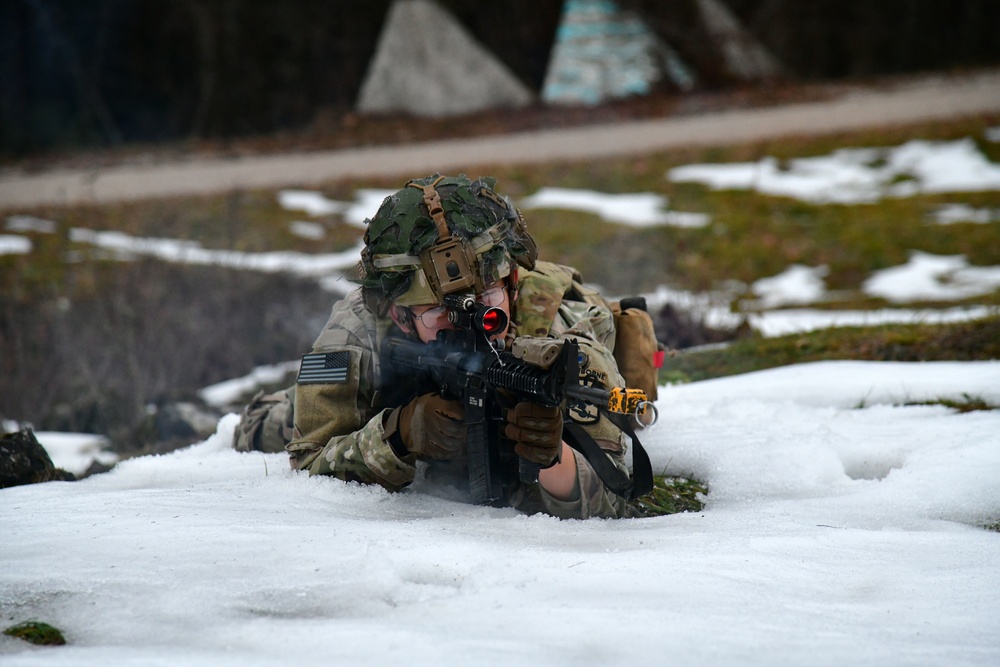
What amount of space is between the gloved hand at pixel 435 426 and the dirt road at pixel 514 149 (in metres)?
10.5

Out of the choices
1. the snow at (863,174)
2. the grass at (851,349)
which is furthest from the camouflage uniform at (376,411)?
the snow at (863,174)

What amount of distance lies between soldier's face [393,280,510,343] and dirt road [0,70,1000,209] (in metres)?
10.2

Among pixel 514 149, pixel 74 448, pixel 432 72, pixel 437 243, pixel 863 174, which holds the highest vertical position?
pixel 432 72

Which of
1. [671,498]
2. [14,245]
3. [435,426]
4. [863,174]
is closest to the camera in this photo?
[435,426]

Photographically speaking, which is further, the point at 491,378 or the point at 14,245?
the point at 14,245

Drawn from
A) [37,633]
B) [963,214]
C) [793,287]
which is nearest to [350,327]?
[37,633]

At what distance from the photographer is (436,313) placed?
10.8 feet

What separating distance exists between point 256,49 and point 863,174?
11.2 metres

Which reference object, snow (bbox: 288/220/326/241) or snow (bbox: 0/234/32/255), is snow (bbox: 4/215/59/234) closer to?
snow (bbox: 0/234/32/255)

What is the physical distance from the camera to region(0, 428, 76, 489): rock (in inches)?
148

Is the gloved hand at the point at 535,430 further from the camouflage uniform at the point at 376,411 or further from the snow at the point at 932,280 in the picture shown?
the snow at the point at 932,280

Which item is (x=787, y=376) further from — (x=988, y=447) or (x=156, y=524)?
(x=156, y=524)

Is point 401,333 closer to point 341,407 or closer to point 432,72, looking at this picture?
point 341,407

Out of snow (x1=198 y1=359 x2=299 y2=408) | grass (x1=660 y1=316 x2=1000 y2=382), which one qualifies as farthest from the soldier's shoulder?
snow (x1=198 y1=359 x2=299 y2=408)
